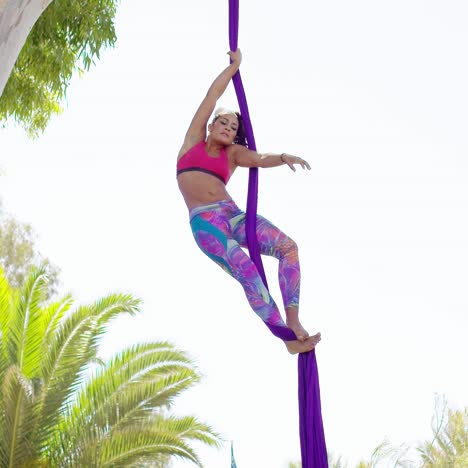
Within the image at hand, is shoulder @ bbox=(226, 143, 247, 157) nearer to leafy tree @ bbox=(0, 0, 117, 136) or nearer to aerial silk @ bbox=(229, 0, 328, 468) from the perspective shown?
aerial silk @ bbox=(229, 0, 328, 468)

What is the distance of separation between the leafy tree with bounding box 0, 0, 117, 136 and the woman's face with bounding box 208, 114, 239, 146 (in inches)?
192

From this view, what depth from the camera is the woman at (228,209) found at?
17.2 feet

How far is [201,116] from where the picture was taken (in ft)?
18.6

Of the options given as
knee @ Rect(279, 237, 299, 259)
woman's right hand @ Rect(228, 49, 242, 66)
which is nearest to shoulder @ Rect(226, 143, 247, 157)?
woman's right hand @ Rect(228, 49, 242, 66)

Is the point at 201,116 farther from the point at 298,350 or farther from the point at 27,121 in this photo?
the point at 27,121

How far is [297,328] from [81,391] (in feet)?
17.7

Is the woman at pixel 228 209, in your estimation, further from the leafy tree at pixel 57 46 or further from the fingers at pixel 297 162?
the leafy tree at pixel 57 46

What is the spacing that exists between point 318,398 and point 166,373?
5.76 metres

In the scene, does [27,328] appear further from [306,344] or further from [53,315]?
[306,344]

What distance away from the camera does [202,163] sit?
5629 millimetres

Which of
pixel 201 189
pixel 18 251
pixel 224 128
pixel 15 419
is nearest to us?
pixel 201 189

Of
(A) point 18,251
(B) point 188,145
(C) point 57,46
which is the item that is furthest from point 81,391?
(A) point 18,251

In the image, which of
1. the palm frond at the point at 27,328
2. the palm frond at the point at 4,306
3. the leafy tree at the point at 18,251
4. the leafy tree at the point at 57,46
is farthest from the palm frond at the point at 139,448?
the leafy tree at the point at 18,251

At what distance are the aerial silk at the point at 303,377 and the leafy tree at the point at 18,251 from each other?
54.7ft
